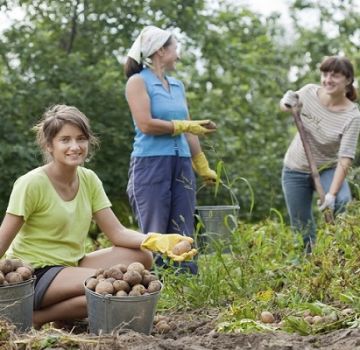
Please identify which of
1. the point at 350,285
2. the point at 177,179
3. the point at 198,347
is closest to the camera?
the point at 198,347

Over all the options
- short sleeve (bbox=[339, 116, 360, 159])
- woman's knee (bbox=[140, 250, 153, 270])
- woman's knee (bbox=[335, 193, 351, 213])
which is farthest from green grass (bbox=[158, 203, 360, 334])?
short sleeve (bbox=[339, 116, 360, 159])

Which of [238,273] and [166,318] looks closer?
[166,318]

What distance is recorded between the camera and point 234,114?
821 cm

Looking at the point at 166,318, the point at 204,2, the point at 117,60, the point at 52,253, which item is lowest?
the point at 166,318

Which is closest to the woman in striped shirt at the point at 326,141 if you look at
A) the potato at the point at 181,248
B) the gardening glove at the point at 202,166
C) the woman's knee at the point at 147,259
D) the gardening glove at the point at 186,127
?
the gardening glove at the point at 202,166

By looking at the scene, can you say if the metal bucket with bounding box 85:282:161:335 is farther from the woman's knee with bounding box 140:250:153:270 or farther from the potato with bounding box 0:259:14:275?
the woman's knee with bounding box 140:250:153:270

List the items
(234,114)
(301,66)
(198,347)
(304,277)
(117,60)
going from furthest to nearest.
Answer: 1. (301,66)
2. (234,114)
3. (117,60)
4. (304,277)
5. (198,347)

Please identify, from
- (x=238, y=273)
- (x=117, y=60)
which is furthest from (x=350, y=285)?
(x=117, y=60)

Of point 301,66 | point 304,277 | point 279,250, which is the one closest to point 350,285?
point 304,277

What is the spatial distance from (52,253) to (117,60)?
4354 mm

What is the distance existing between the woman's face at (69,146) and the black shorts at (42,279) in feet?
1.56

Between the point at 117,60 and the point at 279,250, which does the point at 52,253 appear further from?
the point at 117,60

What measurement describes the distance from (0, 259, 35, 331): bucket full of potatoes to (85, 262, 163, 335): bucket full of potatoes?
0.78ft

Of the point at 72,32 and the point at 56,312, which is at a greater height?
the point at 72,32
